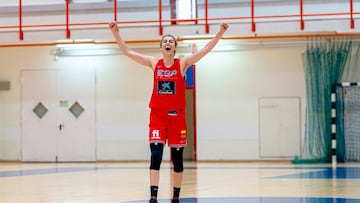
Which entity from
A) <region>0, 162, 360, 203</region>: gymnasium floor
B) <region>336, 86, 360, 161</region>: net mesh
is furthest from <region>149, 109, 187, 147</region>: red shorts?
<region>336, 86, 360, 161</region>: net mesh

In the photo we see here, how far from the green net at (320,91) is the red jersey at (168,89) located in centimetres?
1293

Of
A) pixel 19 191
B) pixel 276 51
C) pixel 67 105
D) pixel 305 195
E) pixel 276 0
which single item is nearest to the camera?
pixel 305 195

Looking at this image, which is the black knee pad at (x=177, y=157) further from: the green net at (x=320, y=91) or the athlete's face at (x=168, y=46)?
the green net at (x=320, y=91)

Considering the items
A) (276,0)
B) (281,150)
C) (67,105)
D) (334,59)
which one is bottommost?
(281,150)

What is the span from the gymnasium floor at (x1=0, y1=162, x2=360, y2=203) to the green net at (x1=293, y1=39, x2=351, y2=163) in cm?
369

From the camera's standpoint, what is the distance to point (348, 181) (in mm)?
12938

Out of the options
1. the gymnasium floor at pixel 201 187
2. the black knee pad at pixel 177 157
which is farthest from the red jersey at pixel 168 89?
the gymnasium floor at pixel 201 187

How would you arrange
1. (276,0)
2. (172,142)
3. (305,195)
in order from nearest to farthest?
1. (172,142)
2. (305,195)
3. (276,0)

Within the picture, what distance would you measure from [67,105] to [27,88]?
→ 1627mm

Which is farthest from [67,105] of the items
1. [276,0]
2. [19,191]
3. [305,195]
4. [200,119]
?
[305,195]

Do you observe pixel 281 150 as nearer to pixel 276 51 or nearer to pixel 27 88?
pixel 276 51

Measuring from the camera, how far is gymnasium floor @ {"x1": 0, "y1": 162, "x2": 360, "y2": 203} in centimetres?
964

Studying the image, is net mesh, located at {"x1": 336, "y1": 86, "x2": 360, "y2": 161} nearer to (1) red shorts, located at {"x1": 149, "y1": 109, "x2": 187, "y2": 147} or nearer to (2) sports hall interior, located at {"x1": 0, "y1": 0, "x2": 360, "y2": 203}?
(2) sports hall interior, located at {"x1": 0, "y1": 0, "x2": 360, "y2": 203}

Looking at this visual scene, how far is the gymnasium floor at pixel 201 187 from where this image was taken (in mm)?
9641
